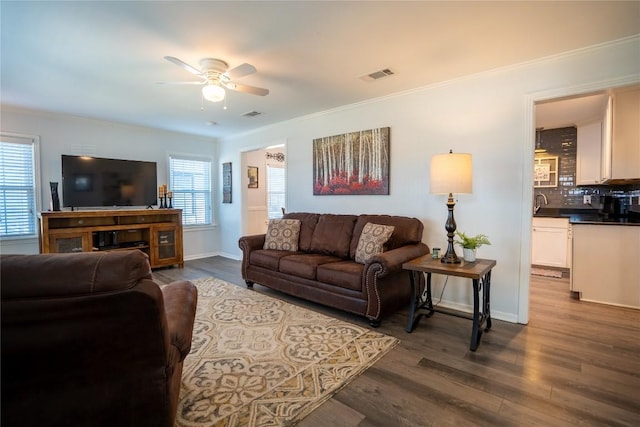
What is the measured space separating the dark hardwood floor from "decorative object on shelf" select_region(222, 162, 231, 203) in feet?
13.6

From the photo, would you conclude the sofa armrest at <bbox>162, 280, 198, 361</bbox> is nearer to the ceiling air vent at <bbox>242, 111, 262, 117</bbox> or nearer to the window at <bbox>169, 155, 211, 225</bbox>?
the ceiling air vent at <bbox>242, 111, 262, 117</bbox>

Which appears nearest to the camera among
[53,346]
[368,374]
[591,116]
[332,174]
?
[53,346]

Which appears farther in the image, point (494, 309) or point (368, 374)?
point (494, 309)

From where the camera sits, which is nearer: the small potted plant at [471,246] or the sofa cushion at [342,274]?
the small potted plant at [471,246]

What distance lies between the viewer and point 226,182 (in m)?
6.21

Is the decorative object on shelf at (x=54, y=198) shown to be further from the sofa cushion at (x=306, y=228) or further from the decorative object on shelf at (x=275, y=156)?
the decorative object on shelf at (x=275, y=156)

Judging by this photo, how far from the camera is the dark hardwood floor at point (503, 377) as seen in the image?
169 centimetres

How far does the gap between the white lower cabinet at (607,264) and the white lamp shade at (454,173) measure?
202cm

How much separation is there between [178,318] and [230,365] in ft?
2.91

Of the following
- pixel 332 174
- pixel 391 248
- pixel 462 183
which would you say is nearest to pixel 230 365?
pixel 391 248

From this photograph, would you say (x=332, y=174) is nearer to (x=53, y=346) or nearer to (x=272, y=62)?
(x=272, y=62)

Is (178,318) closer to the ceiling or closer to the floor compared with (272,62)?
closer to the floor

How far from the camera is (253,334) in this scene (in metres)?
2.71


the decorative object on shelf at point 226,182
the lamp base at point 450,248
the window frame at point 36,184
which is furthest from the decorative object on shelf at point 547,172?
the window frame at point 36,184
